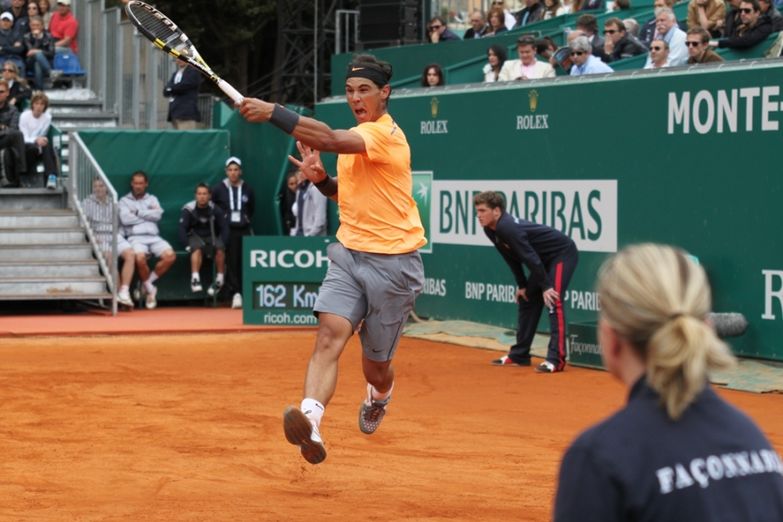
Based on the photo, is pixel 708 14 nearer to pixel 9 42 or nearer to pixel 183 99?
pixel 183 99

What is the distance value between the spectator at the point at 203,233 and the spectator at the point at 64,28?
5.75 meters

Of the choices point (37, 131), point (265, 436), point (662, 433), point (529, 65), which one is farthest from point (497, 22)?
point (662, 433)

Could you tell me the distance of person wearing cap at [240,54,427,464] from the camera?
7730 mm

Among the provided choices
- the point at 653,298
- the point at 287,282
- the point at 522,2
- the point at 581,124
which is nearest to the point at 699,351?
the point at 653,298

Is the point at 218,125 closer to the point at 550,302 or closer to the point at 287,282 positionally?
the point at 287,282

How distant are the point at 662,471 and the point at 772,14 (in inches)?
527

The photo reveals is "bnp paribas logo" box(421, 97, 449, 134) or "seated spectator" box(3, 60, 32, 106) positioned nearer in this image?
"bnp paribas logo" box(421, 97, 449, 134)

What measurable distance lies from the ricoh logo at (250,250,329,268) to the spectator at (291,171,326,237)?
150 centimetres

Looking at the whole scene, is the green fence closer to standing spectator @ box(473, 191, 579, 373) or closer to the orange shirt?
standing spectator @ box(473, 191, 579, 373)

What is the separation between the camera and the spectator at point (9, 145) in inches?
789

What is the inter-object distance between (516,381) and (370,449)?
12.7 feet

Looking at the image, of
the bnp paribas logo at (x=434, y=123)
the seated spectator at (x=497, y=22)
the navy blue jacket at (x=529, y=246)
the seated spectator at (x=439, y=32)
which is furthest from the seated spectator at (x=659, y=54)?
the seated spectator at (x=439, y=32)

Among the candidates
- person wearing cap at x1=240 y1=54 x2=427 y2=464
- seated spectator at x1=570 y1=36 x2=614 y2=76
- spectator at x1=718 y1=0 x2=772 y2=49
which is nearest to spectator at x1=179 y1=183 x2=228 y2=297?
seated spectator at x1=570 y1=36 x2=614 y2=76

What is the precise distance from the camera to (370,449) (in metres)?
9.30
